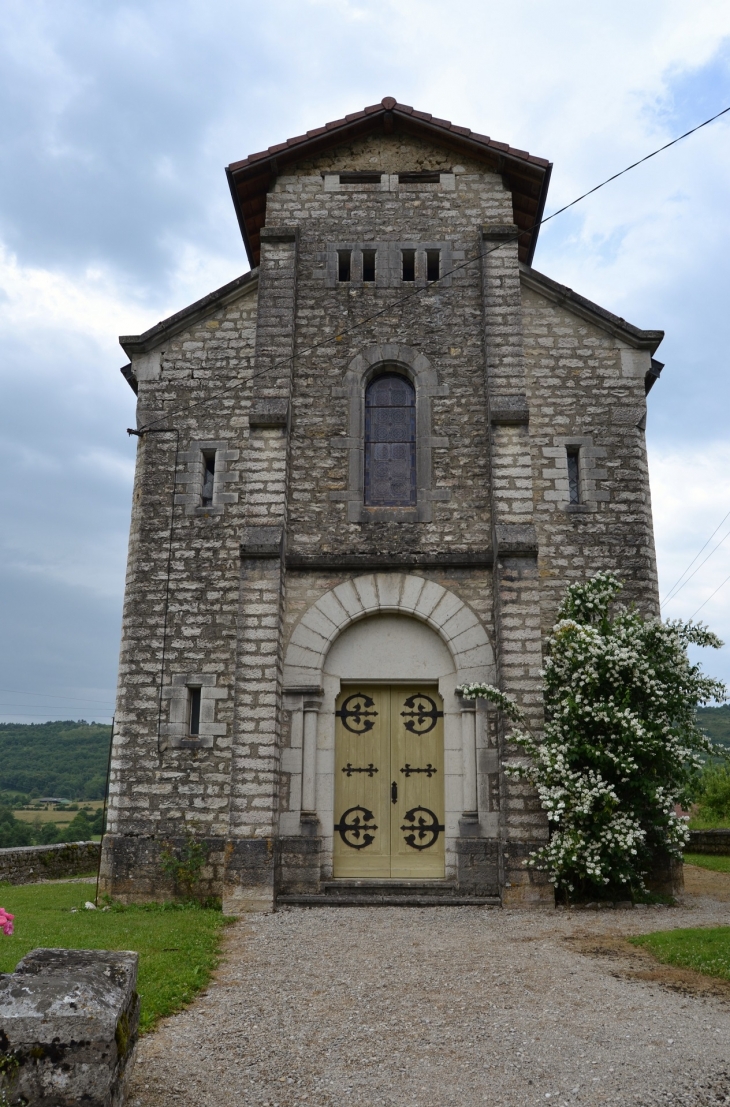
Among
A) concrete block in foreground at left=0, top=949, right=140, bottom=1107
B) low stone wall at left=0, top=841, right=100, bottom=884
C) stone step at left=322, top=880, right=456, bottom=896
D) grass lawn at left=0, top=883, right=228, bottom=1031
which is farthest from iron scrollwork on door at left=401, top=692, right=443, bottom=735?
low stone wall at left=0, top=841, right=100, bottom=884

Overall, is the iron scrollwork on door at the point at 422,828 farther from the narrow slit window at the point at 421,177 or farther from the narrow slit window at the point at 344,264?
the narrow slit window at the point at 421,177

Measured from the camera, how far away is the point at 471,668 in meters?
10.2

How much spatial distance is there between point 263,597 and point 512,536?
2.97 m

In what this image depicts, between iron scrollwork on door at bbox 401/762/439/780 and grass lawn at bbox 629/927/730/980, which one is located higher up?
iron scrollwork on door at bbox 401/762/439/780

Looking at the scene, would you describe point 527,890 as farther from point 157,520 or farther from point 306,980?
point 157,520

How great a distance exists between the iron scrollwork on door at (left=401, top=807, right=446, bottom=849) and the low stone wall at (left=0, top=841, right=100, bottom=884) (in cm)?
726

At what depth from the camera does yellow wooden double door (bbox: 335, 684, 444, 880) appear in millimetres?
9930

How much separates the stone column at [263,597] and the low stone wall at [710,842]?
10432 mm

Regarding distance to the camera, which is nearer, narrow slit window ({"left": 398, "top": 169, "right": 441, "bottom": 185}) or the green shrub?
narrow slit window ({"left": 398, "top": 169, "right": 441, "bottom": 185})

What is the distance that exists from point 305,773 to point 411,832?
1.40 meters

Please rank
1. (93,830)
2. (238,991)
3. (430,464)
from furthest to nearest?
(93,830)
(430,464)
(238,991)

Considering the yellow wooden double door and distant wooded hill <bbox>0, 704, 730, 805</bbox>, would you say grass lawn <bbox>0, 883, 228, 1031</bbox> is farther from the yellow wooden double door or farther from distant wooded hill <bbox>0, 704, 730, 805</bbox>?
distant wooded hill <bbox>0, 704, 730, 805</bbox>

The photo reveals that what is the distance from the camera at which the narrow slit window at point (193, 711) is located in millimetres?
10453

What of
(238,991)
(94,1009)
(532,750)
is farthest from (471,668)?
(94,1009)
